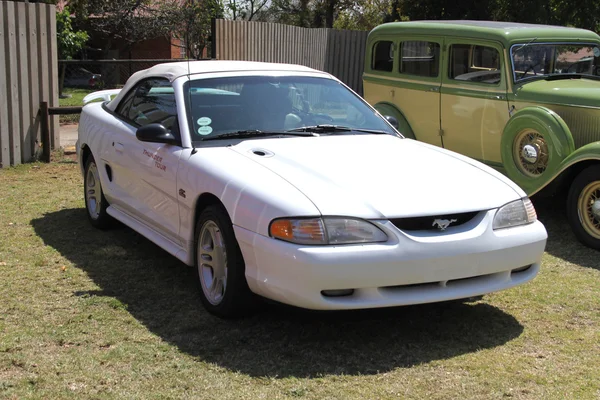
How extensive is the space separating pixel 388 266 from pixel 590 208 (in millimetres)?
3527

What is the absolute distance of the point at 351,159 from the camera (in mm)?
5133

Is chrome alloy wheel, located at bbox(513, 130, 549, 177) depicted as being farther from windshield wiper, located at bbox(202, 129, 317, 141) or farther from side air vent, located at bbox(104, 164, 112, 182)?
side air vent, located at bbox(104, 164, 112, 182)

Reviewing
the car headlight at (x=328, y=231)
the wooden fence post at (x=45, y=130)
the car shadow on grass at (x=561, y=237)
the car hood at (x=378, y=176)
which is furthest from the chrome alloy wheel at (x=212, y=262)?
the wooden fence post at (x=45, y=130)

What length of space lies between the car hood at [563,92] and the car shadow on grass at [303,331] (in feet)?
10.3

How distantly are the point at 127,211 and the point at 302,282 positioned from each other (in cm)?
266

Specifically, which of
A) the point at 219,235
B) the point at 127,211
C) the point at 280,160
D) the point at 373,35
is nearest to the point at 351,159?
the point at 280,160

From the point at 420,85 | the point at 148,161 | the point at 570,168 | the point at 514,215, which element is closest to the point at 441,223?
the point at 514,215

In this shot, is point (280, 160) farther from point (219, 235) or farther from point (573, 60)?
point (573, 60)

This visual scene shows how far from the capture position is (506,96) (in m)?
8.34

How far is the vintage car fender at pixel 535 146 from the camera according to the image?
292 inches

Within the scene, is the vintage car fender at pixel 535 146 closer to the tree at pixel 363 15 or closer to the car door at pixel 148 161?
the car door at pixel 148 161

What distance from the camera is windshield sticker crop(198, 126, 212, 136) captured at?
557cm

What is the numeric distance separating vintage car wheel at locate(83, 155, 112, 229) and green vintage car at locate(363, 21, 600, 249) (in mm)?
2720

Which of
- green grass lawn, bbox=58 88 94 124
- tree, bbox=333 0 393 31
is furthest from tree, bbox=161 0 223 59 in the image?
tree, bbox=333 0 393 31
